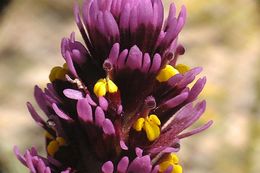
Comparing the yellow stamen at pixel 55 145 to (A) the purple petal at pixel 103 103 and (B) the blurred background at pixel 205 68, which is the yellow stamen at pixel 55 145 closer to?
(A) the purple petal at pixel 103 103

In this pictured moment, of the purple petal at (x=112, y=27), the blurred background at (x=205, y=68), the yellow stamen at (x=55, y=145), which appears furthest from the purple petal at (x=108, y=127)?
the blurred background at (x=205, y=68)

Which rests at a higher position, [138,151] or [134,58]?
[134,58]

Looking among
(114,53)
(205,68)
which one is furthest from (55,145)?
(205,68)

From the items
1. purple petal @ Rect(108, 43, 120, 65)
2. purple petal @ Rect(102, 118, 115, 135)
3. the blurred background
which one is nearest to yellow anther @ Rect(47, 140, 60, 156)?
purple petal @ Rect(102, 118, 115, 135)

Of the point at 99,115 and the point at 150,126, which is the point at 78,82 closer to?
the point at 99,115

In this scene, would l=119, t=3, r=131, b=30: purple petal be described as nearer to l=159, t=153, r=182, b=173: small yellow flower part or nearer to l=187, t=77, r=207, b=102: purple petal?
l=187, t=77, r=207, b=102: purple petal

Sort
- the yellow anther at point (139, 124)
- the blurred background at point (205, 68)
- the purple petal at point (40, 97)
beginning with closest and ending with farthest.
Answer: the yellow anther at point (139, 124)
the purple petal at point (40, 97)
the blurred background at point (205, 68)

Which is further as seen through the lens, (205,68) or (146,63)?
(205,68)
